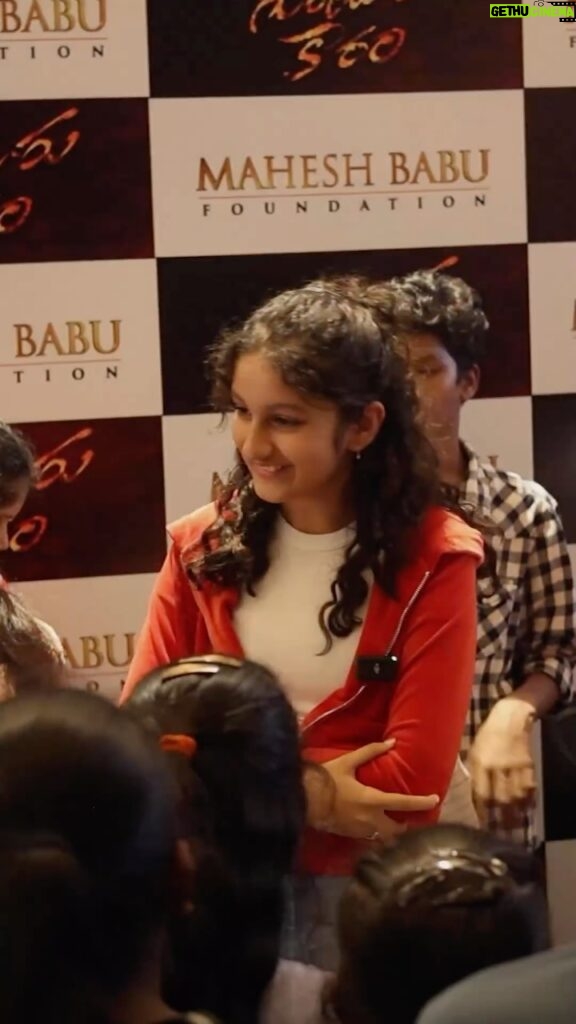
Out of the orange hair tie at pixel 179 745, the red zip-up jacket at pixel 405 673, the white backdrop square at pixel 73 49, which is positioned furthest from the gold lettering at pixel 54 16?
the orange hair tie at pixel 179 745

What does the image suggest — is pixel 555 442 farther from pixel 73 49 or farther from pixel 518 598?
pixel 73 49

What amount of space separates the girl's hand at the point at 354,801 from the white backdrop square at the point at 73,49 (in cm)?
112

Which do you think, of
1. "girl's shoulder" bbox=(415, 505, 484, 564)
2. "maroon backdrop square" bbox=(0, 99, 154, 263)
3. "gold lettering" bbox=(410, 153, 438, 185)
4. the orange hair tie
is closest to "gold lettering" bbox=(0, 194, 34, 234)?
"maroon backdrop square" bbox=(0, 99, 154, 263)

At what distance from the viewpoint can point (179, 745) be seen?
3.88ft

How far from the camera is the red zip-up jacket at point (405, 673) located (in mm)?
1529

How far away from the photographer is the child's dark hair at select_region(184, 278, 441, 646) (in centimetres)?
159

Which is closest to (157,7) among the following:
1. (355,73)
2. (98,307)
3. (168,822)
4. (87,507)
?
(355,73)

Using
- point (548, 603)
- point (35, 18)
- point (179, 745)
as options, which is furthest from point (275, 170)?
point (179, 745)

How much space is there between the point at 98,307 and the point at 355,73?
0.53 m

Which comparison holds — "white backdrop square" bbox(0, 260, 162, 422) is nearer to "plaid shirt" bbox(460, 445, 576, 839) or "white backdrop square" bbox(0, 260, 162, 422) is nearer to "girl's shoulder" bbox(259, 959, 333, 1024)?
"plaid shirt" bbox(460, 445, 576, 839)

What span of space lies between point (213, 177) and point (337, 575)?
2.63 ft

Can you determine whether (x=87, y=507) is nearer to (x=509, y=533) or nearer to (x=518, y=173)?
(x=509, y=533)

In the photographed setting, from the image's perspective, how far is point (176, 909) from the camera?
39.6 inches

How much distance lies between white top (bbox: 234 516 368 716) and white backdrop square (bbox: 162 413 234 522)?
0.53 m
